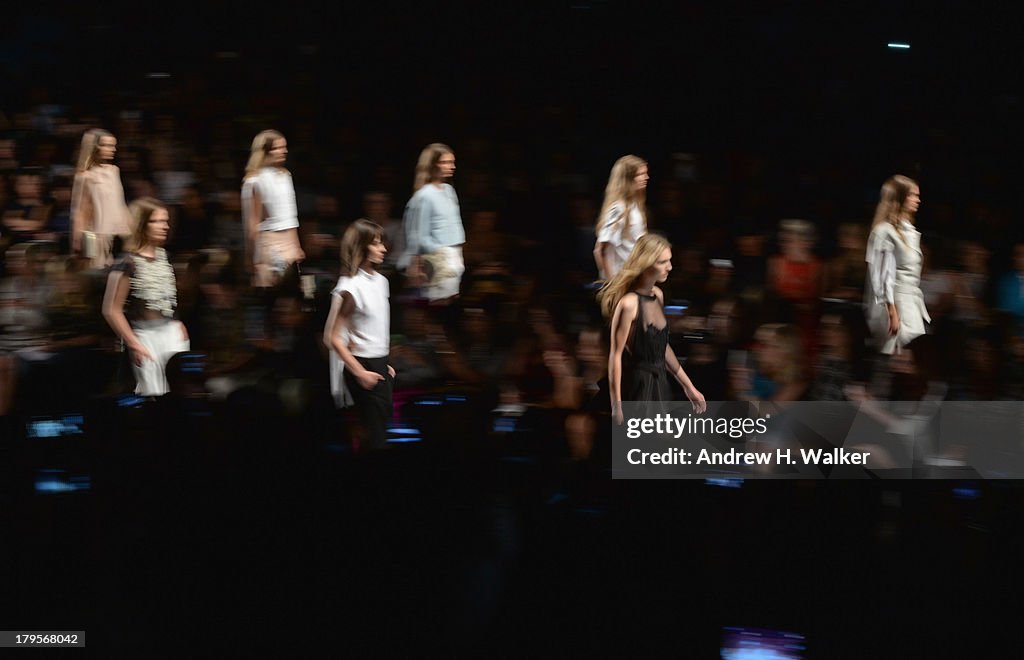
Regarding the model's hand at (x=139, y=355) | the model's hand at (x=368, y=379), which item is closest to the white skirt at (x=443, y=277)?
the model's hand at (x=368, y=379)

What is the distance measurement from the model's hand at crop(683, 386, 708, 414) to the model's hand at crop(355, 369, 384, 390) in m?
1.53

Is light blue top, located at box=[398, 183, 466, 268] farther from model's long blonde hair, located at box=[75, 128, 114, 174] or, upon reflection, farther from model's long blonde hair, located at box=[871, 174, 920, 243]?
model's long blonde hair, located at box=[871, 174, 920, 243]

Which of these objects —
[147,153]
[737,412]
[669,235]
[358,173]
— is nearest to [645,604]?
[737,412]

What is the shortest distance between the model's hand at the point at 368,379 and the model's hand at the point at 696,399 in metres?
1.53

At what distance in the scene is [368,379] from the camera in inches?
238

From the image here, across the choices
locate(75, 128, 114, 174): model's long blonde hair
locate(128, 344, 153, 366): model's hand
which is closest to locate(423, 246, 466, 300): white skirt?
locate(128, 344, 153, 366): model's hand

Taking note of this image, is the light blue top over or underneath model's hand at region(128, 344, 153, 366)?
over

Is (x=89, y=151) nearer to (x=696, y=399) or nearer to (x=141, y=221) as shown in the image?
(x=141, y=221)

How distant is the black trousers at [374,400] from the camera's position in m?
6.13

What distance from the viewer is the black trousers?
6.13 metres

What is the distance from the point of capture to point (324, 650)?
21.4 feet

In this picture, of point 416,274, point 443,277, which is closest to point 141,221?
point 416,274

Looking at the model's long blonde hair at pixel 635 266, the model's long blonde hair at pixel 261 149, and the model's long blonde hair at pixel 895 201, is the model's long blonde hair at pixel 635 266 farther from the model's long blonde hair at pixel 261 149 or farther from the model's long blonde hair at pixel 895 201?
the model's long blonde hair at pixel 261 149

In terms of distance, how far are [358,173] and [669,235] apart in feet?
6.86
